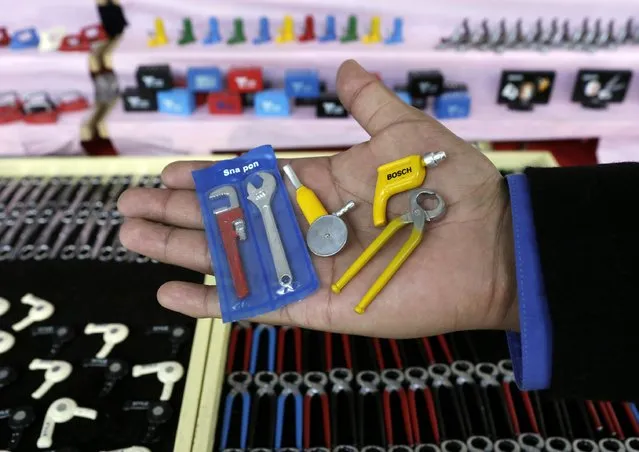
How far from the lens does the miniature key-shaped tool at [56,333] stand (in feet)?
4.06

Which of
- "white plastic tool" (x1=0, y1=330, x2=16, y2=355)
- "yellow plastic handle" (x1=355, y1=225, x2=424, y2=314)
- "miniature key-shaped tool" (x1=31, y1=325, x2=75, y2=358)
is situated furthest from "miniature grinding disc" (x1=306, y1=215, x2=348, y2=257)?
"white plastic tool" (x1=0, y1=330, x2=16, y2=355)

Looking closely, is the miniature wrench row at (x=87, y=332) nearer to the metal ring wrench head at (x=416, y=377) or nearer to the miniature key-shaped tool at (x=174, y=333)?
the miniature key-shaped tool at (x=174, y=333)

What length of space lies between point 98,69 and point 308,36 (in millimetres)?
863

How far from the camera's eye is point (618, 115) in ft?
7.62

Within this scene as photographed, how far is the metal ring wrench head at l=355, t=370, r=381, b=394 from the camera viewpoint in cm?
117

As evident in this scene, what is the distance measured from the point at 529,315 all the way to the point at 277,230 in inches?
21.2

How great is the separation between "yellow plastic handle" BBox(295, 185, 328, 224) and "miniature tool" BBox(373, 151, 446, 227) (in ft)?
0.39

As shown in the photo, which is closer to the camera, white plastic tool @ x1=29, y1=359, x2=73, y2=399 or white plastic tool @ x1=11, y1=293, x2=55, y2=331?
white plastic tool @ x1=29, y1=359, x2=73, y2=399

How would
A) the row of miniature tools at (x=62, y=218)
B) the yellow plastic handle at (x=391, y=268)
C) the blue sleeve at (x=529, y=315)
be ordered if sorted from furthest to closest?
the row of miniature tools at (x=62, y=218) → the yellow plastic handle at (x=391, y=268) → the blue sleeve at (x=529, y=315)

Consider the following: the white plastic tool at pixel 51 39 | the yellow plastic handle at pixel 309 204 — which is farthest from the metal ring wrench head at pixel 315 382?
the white plastic tool at pixel 51 39

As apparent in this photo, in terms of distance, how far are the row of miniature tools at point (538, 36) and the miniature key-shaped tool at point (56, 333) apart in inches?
68.4

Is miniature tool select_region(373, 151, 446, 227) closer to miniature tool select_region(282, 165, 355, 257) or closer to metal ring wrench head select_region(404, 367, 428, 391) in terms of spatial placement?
miniature tool select_region(282, 165, 355, 257)

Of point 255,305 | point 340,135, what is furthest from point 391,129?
point 340,135

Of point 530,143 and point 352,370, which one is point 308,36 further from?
point 352,370
